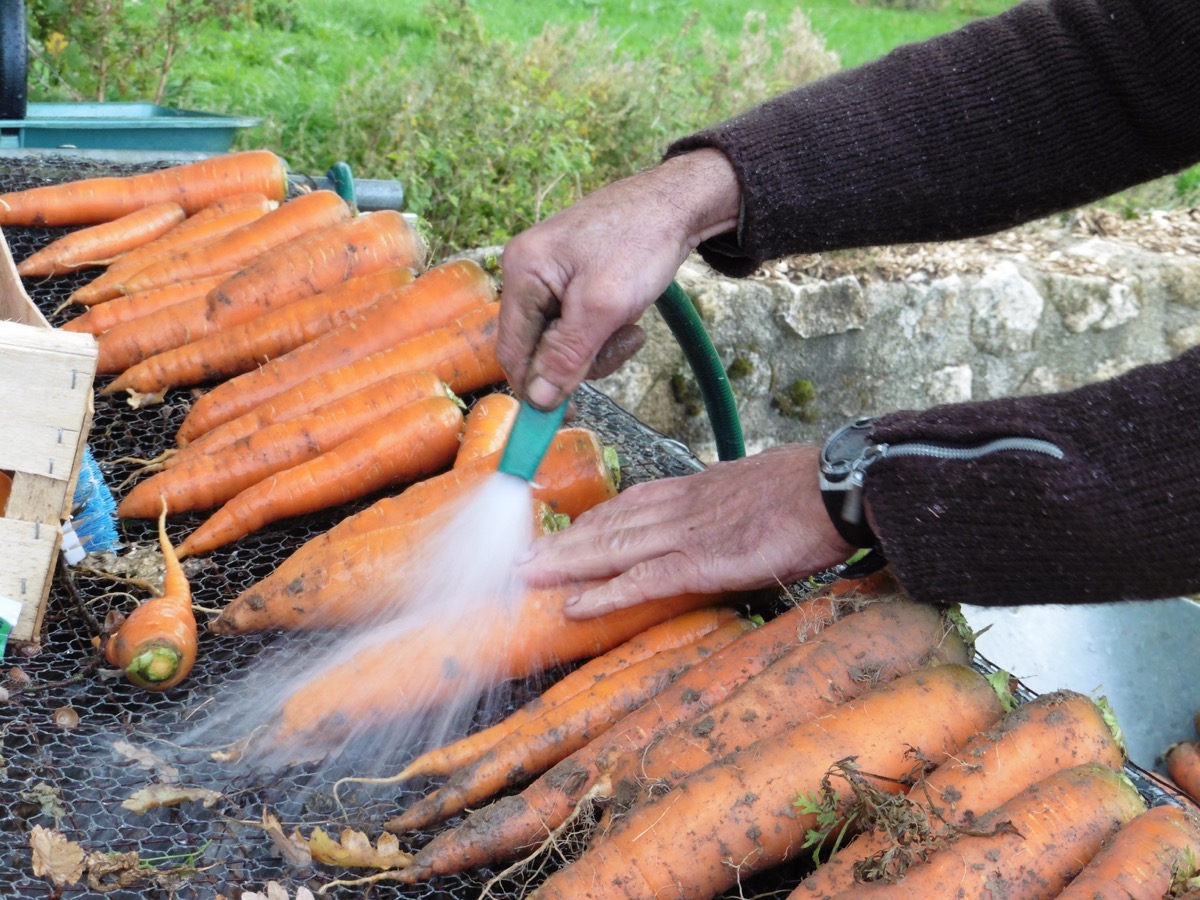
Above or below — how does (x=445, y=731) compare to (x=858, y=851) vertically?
below

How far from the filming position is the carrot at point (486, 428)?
2154 mm

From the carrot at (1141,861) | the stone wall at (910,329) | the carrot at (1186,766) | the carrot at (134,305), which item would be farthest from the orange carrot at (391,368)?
the carrot at (1186,766)

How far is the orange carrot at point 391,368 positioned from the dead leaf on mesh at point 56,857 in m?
1.18

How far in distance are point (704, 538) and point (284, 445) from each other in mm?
1050

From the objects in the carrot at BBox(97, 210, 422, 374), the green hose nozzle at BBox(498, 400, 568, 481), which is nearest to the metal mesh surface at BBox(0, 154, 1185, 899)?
the green hose nozzle at BBox(498, 400, 568, 481)

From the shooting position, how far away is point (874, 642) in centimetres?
160

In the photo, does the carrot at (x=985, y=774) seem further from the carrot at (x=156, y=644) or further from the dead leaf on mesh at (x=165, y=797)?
the carrot at (x=156, y=644)

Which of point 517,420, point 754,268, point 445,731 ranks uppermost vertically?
point 754,268

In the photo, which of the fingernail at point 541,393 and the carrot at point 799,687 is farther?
the fingernail at point 541,393

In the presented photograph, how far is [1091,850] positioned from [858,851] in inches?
11.9

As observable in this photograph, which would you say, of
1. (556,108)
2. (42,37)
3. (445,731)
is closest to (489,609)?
(445,731)

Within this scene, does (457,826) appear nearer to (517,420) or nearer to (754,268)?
(517,420)

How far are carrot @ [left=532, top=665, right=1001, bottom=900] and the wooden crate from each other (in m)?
0.97

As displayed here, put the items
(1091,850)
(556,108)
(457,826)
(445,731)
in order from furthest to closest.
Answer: (556,108) < (445,731) < (457,826) < (1091,850)
